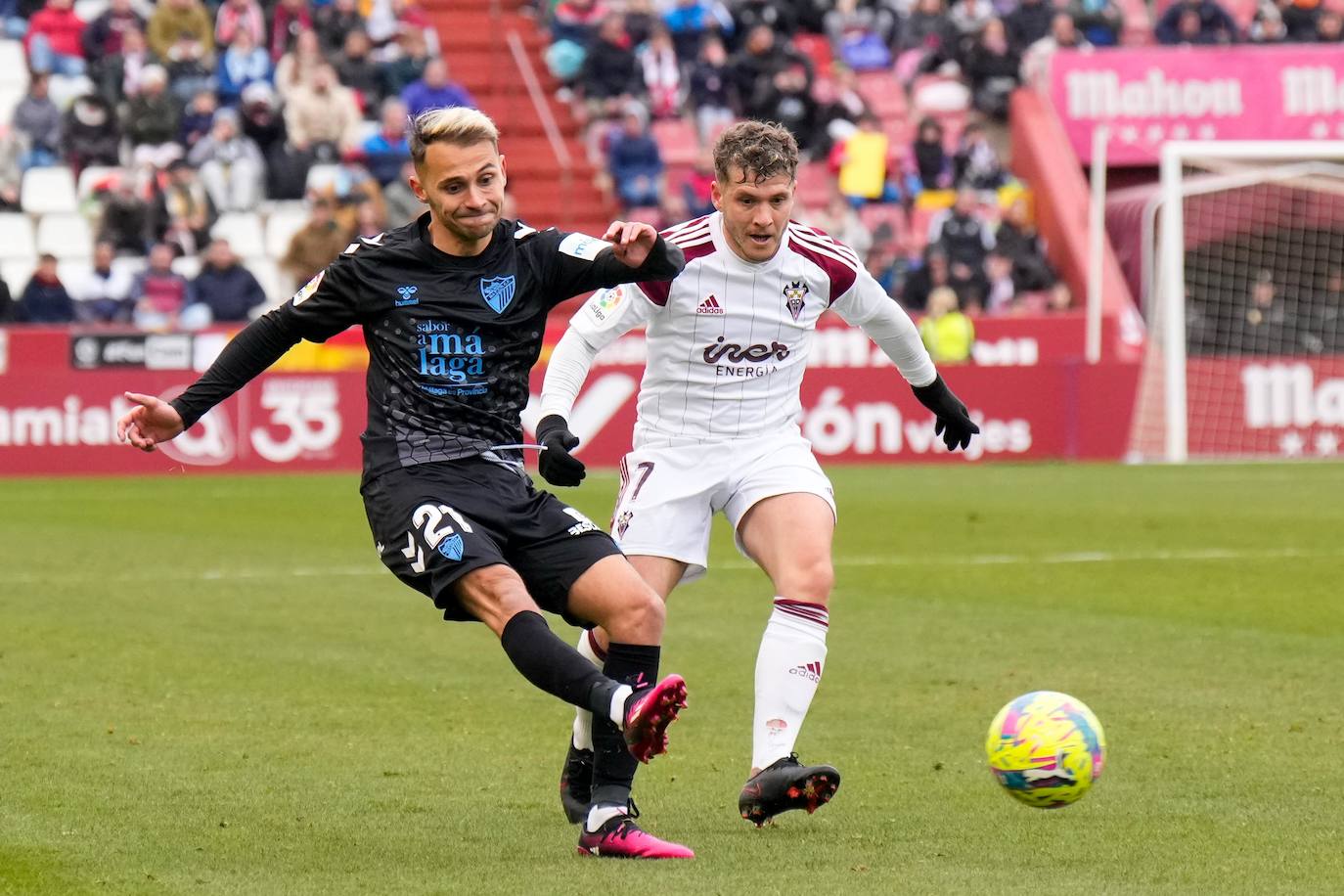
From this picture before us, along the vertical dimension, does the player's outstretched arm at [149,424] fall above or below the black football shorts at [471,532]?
above

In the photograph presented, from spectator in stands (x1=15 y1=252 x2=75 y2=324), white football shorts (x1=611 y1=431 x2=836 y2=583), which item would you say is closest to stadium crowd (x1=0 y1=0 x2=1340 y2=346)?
spectator in stands (x1=15 y1=252 x2=75 y2=324)

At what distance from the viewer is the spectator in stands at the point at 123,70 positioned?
78.0ft

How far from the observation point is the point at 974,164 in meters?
26.3

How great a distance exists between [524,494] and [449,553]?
361 mm

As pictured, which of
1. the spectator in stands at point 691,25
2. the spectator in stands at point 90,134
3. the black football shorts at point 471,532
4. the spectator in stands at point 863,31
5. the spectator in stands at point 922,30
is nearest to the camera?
the black football shorts at point 471,532

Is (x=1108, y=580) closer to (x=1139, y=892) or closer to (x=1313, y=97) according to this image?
(x=1139, y=892)

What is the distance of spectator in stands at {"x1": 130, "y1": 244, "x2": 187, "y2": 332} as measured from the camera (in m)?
22.0

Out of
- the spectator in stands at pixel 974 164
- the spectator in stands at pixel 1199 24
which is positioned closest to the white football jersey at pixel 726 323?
the spectator in stands at pixel 974 164

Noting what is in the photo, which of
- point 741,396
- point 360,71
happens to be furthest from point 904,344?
point 360,71

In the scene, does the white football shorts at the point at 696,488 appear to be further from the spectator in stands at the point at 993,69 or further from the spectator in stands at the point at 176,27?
the spectator in stands at the point at 993,69

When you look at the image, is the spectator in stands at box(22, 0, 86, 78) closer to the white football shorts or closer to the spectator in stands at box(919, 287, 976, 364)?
the spectator in stands at box(919, 287, 976, 364)

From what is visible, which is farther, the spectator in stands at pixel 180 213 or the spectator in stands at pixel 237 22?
the spectator in stands at pixel 237 22

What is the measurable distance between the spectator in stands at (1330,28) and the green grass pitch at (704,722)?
15311 mm

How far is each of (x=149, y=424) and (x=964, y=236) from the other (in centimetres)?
1950
